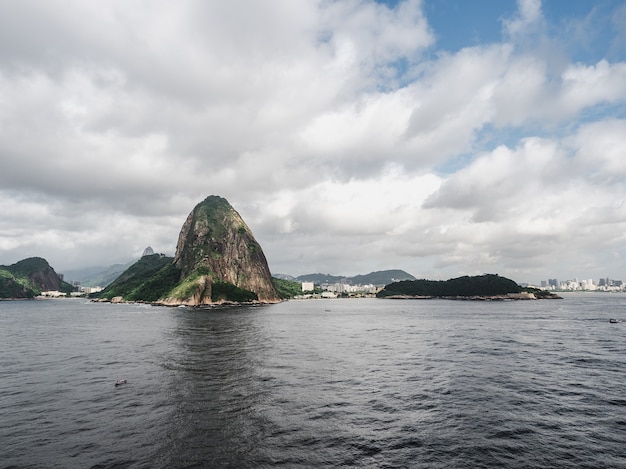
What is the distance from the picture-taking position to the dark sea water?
27.2 meters

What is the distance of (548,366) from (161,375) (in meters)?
61.5

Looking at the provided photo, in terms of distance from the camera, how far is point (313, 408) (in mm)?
37344

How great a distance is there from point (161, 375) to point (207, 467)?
30.5 metres

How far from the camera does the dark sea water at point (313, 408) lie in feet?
89.2

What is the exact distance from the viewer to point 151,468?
24.8m

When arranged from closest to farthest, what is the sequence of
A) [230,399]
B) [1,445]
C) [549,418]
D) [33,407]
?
[1,445]
[549,418]
[33,407]
[230,399]

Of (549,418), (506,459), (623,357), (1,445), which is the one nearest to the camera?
(506,459)

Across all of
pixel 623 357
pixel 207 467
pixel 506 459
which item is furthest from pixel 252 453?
pixel 623 357

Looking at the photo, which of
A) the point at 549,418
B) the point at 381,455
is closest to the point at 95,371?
the point at 381,455

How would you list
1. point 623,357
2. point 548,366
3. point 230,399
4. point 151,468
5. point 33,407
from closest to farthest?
point 151,468 → point 33,407 → point 230,399 → point 548,366 → point 623,357

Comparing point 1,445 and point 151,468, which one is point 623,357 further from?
point 1,445

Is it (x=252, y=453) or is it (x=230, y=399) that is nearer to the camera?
(x=252, y=453)

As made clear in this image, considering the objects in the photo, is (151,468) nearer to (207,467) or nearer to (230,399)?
(207,467)

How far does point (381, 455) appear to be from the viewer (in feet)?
88.8
